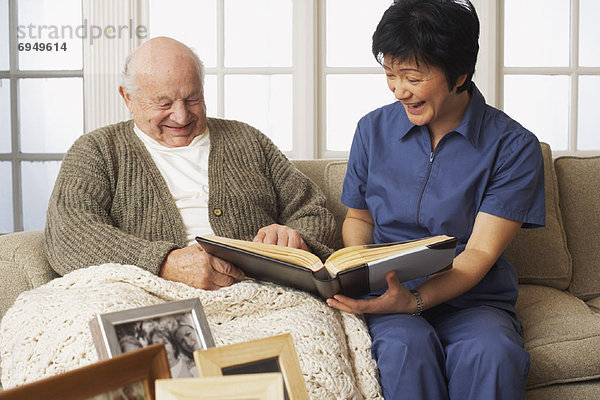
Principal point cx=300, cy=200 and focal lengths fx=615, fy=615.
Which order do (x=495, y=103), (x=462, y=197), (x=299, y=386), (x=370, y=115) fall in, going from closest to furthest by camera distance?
(x=299, y=386)
(x=462, y=197)
(x=370, y=115)
(x=495, y=103)

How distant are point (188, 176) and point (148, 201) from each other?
0.15 meters

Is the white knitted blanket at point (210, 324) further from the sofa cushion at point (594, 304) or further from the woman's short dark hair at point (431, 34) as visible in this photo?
the sofa cushion at point (594, 304)

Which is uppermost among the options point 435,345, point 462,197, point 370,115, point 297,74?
point 297,74

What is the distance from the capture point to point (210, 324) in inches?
53.0

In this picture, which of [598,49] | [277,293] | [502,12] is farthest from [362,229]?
[598,49]

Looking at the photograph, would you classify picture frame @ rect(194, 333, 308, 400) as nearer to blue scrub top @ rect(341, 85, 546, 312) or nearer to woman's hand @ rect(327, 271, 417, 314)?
woman's hand @ rect(327, 271, 417, 314)

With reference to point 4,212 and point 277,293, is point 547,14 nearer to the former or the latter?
point 277,293

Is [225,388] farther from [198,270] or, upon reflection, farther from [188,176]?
[188,176]

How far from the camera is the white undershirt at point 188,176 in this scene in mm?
1715

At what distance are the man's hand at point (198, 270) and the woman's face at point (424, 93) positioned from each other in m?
0.57

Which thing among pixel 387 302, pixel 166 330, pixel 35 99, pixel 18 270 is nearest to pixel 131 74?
pixel 18 270

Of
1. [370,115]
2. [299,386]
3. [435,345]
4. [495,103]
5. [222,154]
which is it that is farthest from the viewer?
[495,103]

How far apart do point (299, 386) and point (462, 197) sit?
33.6 inches

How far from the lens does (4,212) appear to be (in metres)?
3.14
